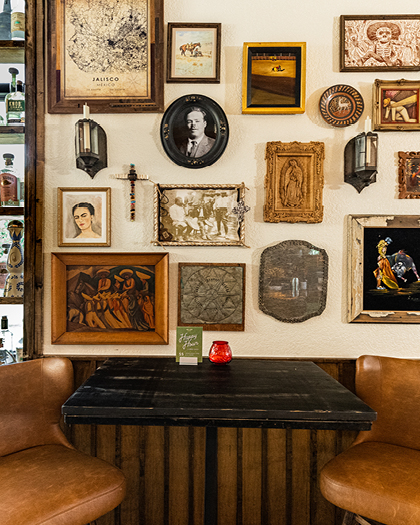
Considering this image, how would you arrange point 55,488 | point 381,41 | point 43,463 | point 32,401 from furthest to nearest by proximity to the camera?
point 381,41 < point 32,401 < point 43,463 < point 55,488

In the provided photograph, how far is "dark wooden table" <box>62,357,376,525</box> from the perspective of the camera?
1.15 m

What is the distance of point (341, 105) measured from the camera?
1.82 meters

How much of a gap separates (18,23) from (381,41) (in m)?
2.12

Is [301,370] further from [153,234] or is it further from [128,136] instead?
[128,136]

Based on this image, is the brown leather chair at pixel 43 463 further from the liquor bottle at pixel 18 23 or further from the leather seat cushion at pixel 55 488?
the liquor bottle at pixel 18 23

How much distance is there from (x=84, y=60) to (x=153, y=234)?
1.10 meters

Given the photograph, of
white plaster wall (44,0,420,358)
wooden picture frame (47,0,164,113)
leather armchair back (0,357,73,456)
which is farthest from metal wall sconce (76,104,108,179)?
leather armchair back (0,357,73,456)

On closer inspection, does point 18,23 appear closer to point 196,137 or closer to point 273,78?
point 196,137

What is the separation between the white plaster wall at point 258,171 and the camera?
1831mm

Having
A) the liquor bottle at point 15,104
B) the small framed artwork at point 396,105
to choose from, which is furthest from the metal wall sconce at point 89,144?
the small framed artwork at point 396,105

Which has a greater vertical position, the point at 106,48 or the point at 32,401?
the point at 106,48

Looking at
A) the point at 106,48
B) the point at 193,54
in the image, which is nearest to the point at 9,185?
the point at 106,48

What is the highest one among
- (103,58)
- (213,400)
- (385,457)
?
(103,58)

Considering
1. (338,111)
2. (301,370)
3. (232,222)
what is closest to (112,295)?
(232,222)
